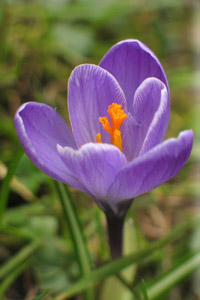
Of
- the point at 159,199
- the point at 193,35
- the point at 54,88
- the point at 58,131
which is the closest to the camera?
the point at 58,131

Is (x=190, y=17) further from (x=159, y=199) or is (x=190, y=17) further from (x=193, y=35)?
(x=159, y=199)

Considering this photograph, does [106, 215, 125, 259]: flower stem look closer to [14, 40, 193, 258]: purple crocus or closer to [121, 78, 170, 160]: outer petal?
[14, 40, 193, 258]: purple crocus

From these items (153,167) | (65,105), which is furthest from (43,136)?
(65,105)

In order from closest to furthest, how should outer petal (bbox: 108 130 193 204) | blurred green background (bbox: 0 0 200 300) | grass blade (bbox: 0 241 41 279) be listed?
outer petal (bbox: 108 130 193 204) < grass blade (bbox: 0 241 41 279) < blurred green background (bbox: 0 0 200 300)

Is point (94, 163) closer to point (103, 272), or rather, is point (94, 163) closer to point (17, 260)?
point (103, 272)

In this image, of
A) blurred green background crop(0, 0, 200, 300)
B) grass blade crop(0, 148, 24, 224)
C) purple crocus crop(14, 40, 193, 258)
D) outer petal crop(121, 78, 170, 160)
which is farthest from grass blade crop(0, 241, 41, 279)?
outer petal crop(121, 78, 170, 160)

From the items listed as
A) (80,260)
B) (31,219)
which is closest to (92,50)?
(31,219)
